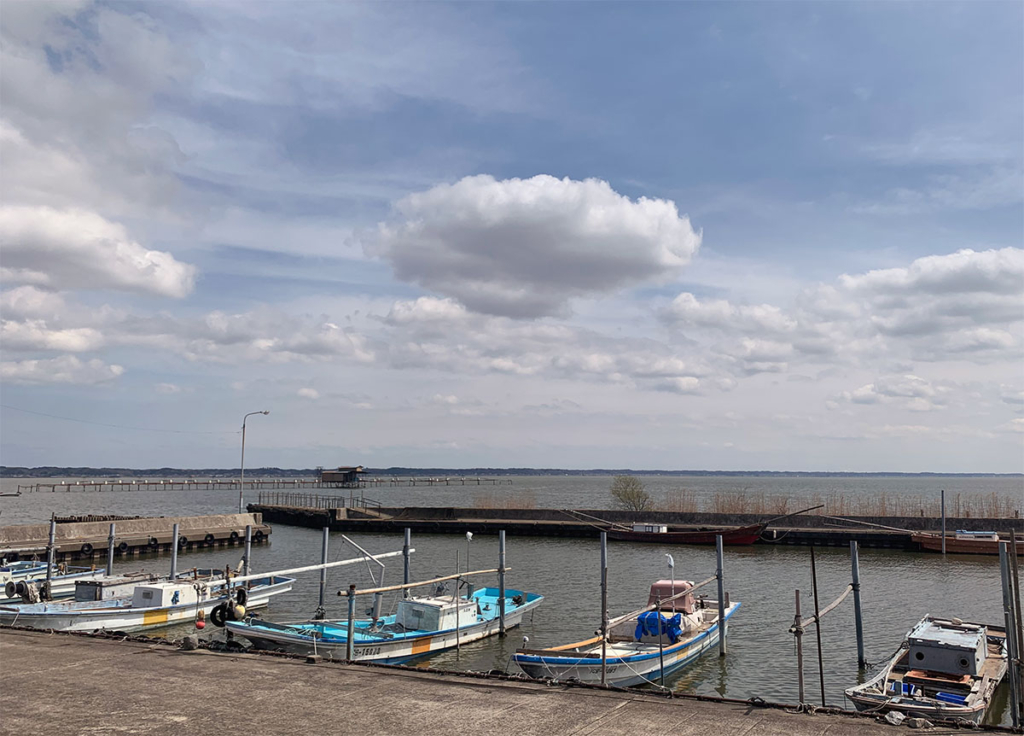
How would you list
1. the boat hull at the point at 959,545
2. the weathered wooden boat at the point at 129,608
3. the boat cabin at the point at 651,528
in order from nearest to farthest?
the weathered wooden boat at the point at 129,608, the boat hull at the point at 959,545, the boat cabin at the point at 651,528

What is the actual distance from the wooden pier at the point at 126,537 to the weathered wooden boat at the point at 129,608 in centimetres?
1787

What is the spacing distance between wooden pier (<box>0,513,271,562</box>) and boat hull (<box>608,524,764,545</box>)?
33750 millimetres

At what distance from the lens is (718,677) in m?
25.3

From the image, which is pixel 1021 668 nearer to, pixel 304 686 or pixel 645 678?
pixel 645 678

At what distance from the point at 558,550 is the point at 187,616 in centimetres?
3808

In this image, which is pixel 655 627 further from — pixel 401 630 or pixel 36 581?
pixel 36 581

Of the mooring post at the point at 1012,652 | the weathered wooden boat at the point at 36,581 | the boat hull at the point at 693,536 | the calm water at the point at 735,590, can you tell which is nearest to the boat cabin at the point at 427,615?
the calm water at the point at 735,590

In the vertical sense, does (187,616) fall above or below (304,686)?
below

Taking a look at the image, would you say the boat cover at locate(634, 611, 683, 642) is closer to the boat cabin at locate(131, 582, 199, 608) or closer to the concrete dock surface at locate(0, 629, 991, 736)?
the concrete dock surface at locate(0, 629, 991, 736)

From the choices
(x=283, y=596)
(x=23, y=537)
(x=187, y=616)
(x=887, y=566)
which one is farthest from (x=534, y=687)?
(x=23, y=537)

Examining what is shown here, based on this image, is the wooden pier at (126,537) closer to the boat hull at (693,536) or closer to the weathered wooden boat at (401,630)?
the weathered wooden boat at (401,630)

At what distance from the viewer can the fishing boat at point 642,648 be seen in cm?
2191

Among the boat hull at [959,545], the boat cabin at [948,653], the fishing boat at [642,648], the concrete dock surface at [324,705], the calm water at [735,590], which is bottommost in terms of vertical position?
the calm water at [735,590]

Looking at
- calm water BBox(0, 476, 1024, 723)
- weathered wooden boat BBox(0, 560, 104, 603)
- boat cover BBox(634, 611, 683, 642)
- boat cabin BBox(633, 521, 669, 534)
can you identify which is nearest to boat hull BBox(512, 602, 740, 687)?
boat cover BBox(634, 611, 683, 642)
